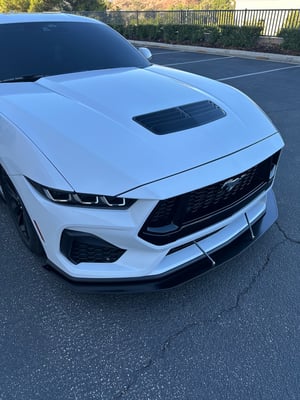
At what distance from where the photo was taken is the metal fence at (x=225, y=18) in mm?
13672

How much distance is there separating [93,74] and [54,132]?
1.16 metres

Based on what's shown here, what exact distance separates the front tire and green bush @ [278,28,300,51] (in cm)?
1217

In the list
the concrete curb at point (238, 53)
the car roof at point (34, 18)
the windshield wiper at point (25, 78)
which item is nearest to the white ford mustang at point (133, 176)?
the windshield wiper at point (25, 78)

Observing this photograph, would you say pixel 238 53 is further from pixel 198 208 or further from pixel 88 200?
pixel 88 200

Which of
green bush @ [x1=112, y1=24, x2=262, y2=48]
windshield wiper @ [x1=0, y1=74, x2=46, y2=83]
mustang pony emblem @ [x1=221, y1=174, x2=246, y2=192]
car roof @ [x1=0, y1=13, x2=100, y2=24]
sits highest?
car roof @ [x1=0, y1=13, x2=100, y2=24]

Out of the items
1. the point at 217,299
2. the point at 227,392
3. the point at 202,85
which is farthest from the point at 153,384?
the point at 202,85

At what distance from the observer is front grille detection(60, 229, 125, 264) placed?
1.72 meters

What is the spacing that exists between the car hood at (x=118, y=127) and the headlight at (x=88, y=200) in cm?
5

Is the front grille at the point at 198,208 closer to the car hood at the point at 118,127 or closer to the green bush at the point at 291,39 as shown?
the car hood at the point at 118,127

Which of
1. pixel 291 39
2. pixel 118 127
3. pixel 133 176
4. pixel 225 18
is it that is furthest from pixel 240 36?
pixel 133 176

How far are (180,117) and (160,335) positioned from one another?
134 centimetres

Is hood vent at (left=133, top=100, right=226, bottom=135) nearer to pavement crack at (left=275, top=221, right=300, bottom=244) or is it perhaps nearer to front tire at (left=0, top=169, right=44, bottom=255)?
front tire at (left=0, top=169, right=44, bottom=255)

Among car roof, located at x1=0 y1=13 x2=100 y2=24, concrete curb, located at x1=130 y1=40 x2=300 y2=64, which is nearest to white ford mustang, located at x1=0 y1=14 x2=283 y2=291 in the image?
Answer: car roof, located at x1=0 y1=13 x2=100 y2=24

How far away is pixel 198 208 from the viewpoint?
1820 mm
